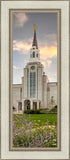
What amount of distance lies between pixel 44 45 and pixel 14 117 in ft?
2.35

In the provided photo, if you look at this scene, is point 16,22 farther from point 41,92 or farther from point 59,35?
point 41,92

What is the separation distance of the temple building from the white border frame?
0.38ft

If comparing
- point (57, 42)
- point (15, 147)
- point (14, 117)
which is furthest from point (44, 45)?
point (15, 147)

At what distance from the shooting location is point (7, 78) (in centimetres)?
142

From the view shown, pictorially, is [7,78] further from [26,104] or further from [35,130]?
[35,130]

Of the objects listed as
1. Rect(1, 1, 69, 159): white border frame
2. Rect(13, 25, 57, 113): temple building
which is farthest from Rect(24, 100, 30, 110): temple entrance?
Rect(1, 1, 69, 159): white border frame

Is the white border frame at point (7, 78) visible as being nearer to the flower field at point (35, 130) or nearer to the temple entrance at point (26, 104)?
the flower field at point (35, 130)

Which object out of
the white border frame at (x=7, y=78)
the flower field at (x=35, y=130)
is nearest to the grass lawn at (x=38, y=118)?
the flower field at (x=35, y=130)

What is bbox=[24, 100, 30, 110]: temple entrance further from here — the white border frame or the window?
the white border frame

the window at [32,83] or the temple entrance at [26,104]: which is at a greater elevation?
the window at [32,83]

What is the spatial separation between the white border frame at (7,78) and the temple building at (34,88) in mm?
117

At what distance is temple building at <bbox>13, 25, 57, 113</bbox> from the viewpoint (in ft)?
4.90

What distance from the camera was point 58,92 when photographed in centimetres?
143

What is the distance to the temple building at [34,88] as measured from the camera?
1.49 m
